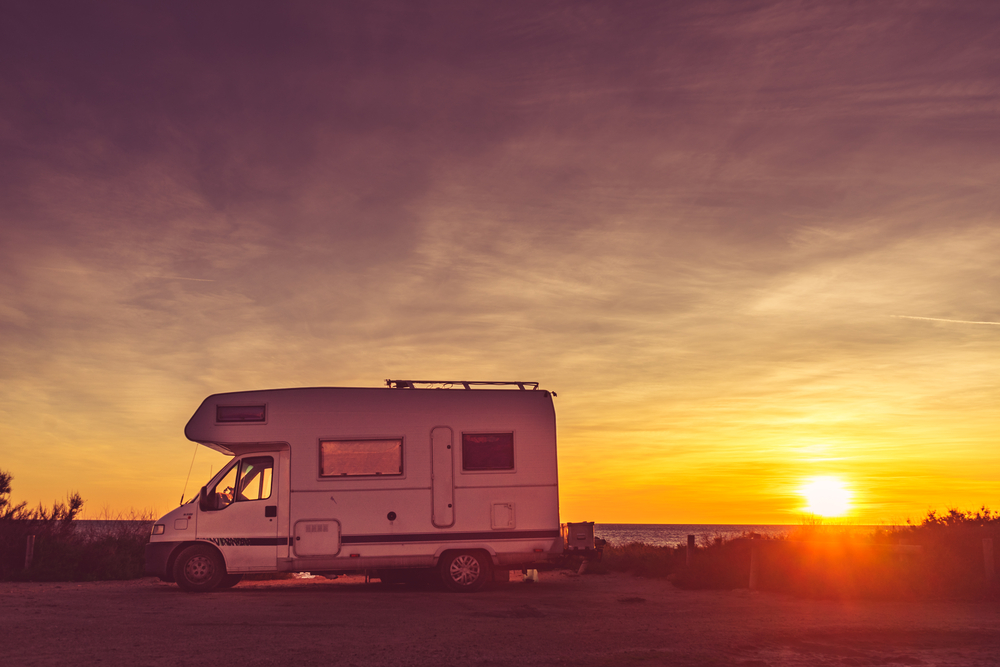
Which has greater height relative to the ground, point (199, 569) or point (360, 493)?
point (360, 493)

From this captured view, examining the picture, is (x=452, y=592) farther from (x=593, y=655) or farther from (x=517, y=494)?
(x=593, y=655)

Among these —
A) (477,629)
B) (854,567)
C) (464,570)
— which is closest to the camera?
(477,629)

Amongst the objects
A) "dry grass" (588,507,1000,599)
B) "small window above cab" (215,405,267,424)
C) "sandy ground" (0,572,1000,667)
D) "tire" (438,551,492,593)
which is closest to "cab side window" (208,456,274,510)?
"small window above cab" (215,405,267,424)

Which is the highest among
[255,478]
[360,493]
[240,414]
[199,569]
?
[240,414]

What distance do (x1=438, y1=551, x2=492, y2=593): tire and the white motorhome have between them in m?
0.02

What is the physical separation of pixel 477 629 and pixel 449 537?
439 cm

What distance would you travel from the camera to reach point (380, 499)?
573 inches

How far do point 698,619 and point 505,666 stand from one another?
4574 mm

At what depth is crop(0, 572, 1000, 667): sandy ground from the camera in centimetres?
854

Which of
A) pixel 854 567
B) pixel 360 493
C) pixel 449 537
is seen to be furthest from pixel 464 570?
pixel 854 567

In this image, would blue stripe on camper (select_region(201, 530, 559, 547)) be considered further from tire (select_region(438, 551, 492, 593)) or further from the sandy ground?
the sandy ground

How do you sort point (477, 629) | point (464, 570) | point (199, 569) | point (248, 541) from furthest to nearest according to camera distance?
point (464, 570) < point (199, 569) < point (248, 541) < point (477, 629)

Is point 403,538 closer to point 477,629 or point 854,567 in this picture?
point 477,629

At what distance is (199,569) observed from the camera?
14562 millimetres
